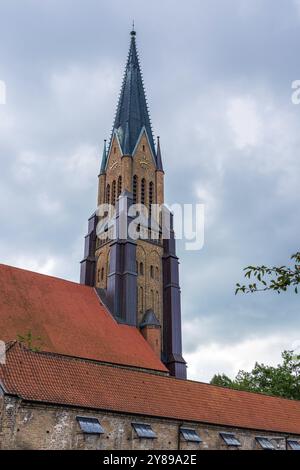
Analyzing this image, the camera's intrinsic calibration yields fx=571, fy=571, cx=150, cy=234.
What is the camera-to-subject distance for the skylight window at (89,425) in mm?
22047

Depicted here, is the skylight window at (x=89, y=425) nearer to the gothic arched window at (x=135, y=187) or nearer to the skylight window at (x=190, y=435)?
the skylight window at (x=190, y=435)

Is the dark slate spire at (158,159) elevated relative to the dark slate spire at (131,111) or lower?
lower

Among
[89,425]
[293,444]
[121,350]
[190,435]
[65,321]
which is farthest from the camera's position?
[121,350]

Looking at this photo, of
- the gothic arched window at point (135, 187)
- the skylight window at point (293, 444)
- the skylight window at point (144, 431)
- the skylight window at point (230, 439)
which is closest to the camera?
the skylight window at point (144, 431)

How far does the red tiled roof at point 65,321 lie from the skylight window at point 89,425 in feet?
43.4

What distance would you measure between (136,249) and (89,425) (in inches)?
1075

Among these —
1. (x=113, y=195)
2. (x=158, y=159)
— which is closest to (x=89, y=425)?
(x=113, y=195)

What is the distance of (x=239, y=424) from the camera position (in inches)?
1126

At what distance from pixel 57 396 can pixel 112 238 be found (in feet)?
89.7

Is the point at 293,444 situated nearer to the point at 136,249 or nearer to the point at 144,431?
the point at 144,431

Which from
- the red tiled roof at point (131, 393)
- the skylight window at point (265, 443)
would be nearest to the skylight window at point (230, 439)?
the red tiled roof at point (131, 393)

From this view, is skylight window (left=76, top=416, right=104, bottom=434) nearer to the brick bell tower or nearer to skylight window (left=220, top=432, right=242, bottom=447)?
skylight window (left=220, top=432, right=242, bottom=447)

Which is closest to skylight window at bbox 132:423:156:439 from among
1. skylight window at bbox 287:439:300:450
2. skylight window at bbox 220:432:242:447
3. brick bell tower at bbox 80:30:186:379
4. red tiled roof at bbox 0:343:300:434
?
red tiled roof at bbox 0:343:300:434

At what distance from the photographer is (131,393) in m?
25.9
